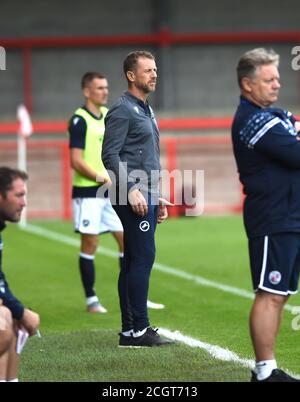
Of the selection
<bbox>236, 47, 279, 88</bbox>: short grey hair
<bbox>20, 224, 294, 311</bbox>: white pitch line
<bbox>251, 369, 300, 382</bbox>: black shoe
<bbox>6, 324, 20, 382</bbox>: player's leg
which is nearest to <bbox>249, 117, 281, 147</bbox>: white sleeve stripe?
<bbox>236, 47, 279, 88</bbox>: short grey hair

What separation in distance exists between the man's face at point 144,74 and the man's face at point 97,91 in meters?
2.48

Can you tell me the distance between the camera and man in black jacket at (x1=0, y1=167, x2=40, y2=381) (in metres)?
6.43

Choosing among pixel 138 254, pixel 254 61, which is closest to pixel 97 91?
pixel 138 254

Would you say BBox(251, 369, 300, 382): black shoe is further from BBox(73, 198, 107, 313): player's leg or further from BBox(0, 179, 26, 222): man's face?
BBox(73, 198, 107, 313): player's leg

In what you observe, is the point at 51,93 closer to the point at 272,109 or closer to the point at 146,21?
the point at 146,21

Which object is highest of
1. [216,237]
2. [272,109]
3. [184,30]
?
[184,30]

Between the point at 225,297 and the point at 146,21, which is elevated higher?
the point at 146,21

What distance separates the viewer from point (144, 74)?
28.3 ft

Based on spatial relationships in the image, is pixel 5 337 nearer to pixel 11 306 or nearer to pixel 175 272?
pixel 11 306

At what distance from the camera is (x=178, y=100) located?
101ft

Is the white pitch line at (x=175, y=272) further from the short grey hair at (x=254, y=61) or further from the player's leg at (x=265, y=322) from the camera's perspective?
the short grey hair at (x=254, y=61)

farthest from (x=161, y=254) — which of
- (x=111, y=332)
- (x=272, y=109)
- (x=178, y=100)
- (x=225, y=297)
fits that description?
(x=178, y=100)

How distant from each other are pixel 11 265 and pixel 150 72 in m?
7.56

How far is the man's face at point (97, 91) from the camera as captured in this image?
1114 centimetres
